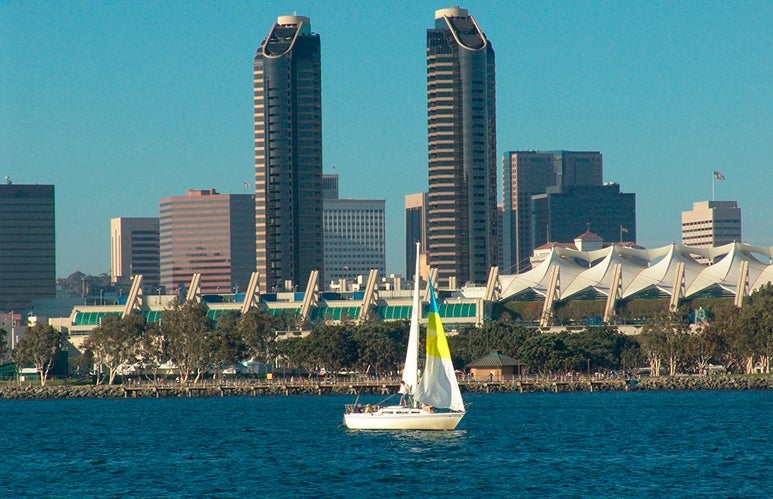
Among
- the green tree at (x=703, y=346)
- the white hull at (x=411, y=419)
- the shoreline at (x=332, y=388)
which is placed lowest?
the shoreline at (x=332, y=388)

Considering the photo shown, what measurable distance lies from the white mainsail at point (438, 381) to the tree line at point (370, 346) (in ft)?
238

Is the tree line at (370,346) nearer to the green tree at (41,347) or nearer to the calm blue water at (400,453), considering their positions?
the green tree at (41,347)

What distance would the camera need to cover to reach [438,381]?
9794 cm

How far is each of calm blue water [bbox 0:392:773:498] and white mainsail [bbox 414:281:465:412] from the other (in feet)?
7.21

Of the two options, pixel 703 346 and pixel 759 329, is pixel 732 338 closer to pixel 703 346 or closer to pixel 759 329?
pixel 703 346

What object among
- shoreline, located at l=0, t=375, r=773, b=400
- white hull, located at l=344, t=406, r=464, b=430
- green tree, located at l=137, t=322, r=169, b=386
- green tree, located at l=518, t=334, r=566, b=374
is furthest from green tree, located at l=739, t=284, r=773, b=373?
white hull, located at l=344, t=406, r=464, b=430

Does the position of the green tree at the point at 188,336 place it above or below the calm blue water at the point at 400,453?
above

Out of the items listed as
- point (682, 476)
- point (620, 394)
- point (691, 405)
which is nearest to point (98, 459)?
point (682, 476)

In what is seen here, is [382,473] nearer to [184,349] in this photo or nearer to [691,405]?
[691,405]

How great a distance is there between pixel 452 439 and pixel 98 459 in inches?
851

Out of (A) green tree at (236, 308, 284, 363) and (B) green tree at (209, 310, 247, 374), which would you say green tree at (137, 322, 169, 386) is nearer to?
(B) green tree at (209, 310, 247, 374)

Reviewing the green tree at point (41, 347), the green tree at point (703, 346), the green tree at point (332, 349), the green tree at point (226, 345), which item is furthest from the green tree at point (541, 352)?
the green tree at point (41, 347)

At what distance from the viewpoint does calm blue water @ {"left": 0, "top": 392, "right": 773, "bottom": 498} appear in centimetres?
7556

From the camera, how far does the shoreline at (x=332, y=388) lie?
525ft
